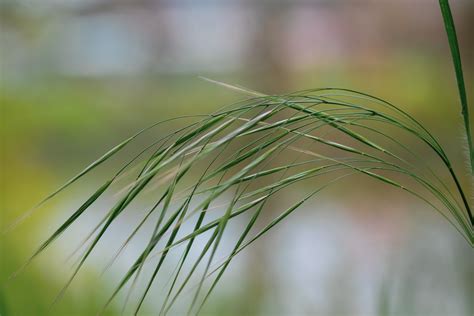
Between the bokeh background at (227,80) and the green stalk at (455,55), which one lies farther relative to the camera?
the bokeh background at (227,80)

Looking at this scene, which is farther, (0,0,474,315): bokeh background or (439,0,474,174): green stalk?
(0,0,474,315): bokeh background

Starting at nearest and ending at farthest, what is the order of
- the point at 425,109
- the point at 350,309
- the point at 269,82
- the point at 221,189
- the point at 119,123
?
the point at 221,189, the point at 350,309, the point at 269,82, the point at 425,109, the point at 119,123

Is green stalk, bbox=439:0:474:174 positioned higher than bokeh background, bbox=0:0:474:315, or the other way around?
bokeh background, bbox=0:0:474:315

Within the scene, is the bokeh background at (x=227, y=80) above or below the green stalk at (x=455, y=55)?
above

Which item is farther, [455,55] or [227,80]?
[227,80]

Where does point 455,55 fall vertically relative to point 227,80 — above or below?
below

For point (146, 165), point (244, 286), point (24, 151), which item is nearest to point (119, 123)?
point (24, 151)

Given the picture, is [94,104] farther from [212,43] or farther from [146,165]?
[146,165]

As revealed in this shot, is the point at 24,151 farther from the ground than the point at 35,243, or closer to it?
farther from the ground
